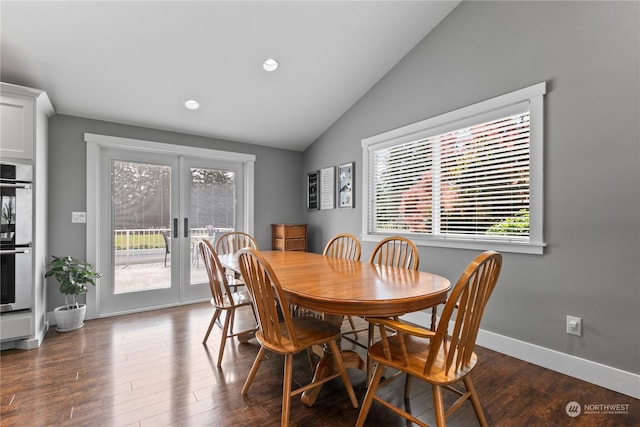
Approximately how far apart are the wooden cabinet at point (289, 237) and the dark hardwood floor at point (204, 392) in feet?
6.00

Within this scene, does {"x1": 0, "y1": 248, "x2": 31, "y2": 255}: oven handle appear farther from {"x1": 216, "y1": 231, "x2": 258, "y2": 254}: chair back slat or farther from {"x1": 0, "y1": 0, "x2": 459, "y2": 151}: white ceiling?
{"x1": 216, "y1": 231, "x2": 258, "y2": 254}: chair back slat

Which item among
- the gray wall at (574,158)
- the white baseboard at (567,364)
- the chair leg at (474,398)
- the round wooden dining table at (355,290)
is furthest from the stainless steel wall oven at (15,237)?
the white baseboard at (567,364)

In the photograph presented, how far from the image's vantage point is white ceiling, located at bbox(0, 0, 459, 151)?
2377 millimetres

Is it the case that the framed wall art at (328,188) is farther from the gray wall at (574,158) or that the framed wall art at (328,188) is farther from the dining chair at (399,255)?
the gray wall at (574,158)

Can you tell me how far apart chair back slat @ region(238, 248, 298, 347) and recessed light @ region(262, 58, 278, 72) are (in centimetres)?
215

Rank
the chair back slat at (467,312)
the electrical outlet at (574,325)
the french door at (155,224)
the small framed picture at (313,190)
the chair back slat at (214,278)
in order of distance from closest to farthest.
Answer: the chair back slat at (467,312) → the electrical outlet at (574,325) → the chair back slat at (214,278) → the french door at (155,224) → the small framed picture at (313,190)

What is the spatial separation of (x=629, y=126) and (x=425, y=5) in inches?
74.7

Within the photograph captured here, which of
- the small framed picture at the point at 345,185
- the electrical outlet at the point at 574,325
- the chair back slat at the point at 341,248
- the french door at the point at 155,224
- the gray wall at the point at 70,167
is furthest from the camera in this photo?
the small framed picture at the point at 345,185

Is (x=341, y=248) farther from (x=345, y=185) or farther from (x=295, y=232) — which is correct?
(x=295, y=232)

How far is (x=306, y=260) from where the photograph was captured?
262 cm

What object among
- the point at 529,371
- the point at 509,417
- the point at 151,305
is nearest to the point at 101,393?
the point at 151,305

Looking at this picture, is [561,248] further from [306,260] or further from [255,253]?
[255,253]

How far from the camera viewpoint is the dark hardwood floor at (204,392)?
5.50ft

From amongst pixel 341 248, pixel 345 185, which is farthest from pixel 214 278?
pixel 345 185
